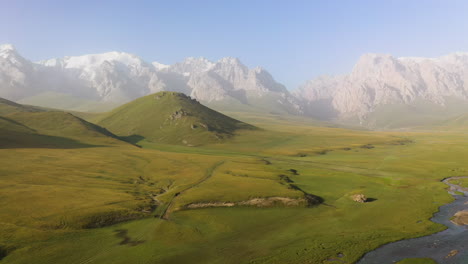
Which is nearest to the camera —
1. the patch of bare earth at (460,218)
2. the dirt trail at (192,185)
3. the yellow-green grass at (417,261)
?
the yellow-green grass at (417,261)

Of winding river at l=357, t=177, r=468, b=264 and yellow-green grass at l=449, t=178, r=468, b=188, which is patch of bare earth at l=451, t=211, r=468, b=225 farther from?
yellow-green grass at l=449, t=178, r=468, b=188

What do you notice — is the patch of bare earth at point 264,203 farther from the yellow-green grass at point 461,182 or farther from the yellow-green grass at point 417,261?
the yellow-green grass at point 461,182

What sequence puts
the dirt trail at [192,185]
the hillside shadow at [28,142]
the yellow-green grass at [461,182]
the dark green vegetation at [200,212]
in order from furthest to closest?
the hillside shadow at [28,142] < the yellow-green grass at [461,182] < the dirt trail at [192,185] < the dark green vegetation at [200,212]

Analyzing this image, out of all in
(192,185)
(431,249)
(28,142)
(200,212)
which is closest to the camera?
(431,249)

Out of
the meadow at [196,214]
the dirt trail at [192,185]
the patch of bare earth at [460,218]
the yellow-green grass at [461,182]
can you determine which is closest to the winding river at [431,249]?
the meadow at [196,214]

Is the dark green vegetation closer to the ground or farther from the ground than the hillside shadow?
closer to the ground

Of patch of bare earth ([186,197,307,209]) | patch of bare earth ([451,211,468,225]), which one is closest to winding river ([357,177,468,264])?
patch of bare earth ([451,211,468,225])

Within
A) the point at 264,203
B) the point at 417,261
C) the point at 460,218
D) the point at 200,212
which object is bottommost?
the point at 200,212

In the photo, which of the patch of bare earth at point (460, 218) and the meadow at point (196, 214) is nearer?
the meadow at point (196, 214)

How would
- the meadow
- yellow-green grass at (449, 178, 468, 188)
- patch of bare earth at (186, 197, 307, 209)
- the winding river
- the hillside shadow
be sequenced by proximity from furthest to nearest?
the hillside shadow
yellow-green grass at (449, 178, 468, 188)
patch of bare earth at (186, 197, 307, 209)
the meadow
the winding river

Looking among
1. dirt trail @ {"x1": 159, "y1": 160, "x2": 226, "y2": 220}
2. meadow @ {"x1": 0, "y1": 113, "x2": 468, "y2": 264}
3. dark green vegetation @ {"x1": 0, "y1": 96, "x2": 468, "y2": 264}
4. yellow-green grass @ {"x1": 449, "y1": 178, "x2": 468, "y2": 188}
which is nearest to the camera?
meadow @ {"x1": 0, "y1": 113, "x2": 468, "y2": 264}

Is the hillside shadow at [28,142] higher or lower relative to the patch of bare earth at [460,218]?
higher

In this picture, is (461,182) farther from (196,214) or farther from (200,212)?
(196,214)

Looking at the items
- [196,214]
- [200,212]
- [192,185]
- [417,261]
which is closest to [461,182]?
[417,261]
